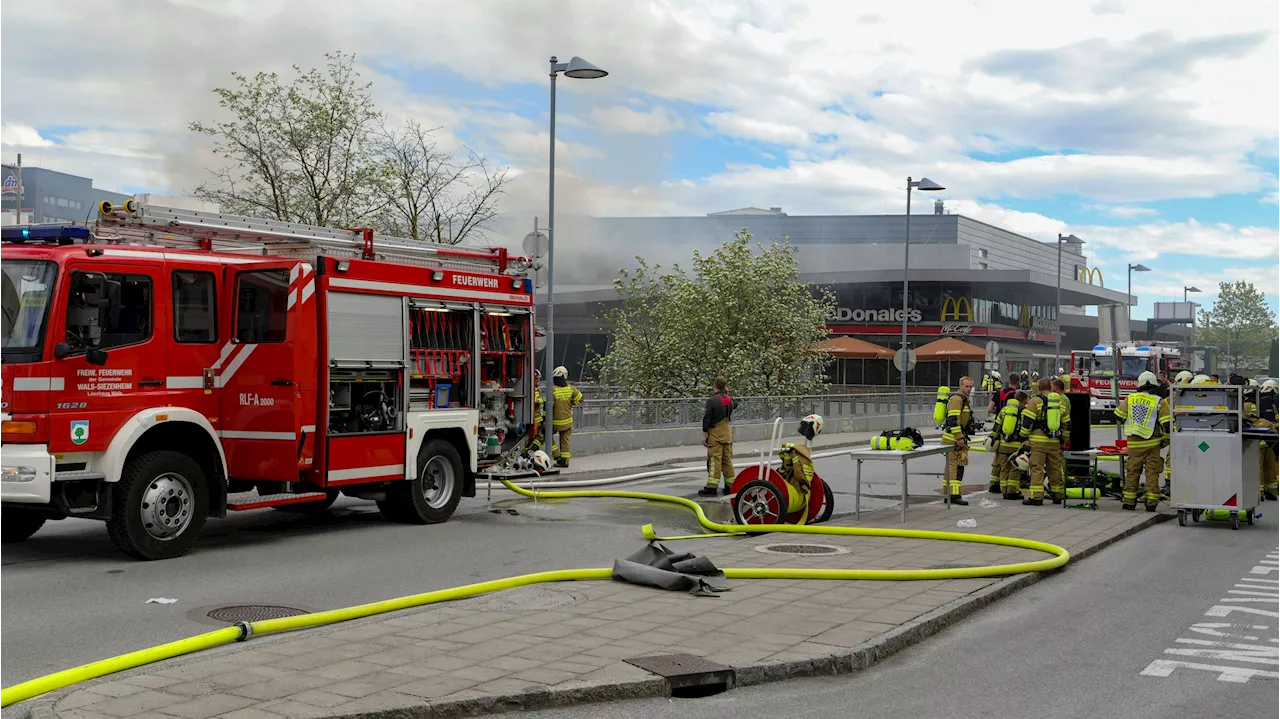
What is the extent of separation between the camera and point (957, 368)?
217ft

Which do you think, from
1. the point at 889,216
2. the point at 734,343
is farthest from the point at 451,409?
the point at 889,216

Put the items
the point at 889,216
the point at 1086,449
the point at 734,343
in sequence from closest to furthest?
1. the point at 1086,449
2. the point at 734,343
3. the point at 889,216

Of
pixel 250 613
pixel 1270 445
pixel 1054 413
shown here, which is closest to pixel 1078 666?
pixel 250 613

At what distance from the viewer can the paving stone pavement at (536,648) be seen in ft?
18.3

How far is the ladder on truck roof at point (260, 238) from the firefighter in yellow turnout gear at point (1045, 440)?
23.6 feet

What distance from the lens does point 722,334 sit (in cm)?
3800

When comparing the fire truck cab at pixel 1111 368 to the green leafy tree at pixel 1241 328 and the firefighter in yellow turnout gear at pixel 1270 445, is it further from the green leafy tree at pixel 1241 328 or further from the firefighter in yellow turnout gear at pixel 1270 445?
the green leafy tree at pixel 1241 328

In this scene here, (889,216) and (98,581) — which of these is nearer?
(98,581)

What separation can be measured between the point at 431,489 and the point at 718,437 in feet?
15.2

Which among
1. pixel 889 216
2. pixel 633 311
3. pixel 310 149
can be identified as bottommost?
pixel 633 311

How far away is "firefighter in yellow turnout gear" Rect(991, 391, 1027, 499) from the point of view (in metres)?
16.2

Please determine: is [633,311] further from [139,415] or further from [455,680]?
[455,680]

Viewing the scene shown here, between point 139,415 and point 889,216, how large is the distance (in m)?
88.1

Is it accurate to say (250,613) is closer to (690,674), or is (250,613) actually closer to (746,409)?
(690,674)
